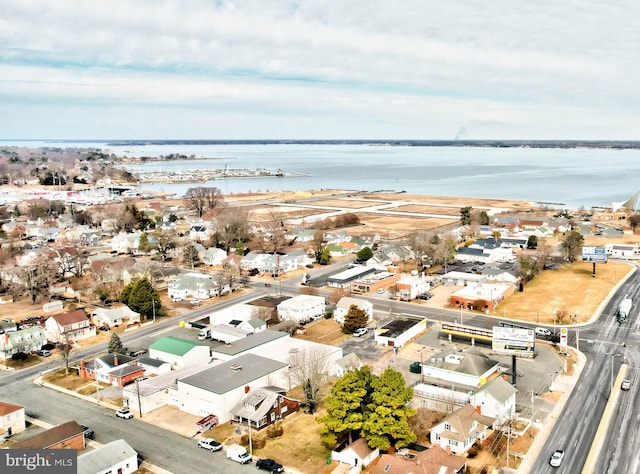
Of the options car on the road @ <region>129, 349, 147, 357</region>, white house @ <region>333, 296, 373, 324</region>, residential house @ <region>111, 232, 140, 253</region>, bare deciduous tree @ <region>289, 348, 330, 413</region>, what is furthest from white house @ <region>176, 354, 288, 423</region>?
residential house @ <region>111, 232, 140, 253</region>

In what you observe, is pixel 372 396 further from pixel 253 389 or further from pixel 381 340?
pixel 381 340

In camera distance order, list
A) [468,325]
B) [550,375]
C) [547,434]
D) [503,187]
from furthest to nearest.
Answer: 1. [503,187]
2. [468,325]
3. [550,375]
4. [547,434]

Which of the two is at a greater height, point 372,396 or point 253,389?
point 372,396

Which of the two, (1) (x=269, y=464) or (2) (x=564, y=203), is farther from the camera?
(2) (x=564, y=203)

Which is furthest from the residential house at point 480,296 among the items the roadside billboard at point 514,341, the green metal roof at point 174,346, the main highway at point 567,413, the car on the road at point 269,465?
the car on the road at point 269,465

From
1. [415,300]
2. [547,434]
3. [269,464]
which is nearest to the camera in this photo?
[269,464]

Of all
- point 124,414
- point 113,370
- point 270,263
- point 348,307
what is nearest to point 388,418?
point 124,414

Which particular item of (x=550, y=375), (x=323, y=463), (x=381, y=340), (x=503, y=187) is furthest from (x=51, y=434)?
(x=503, y=187)
